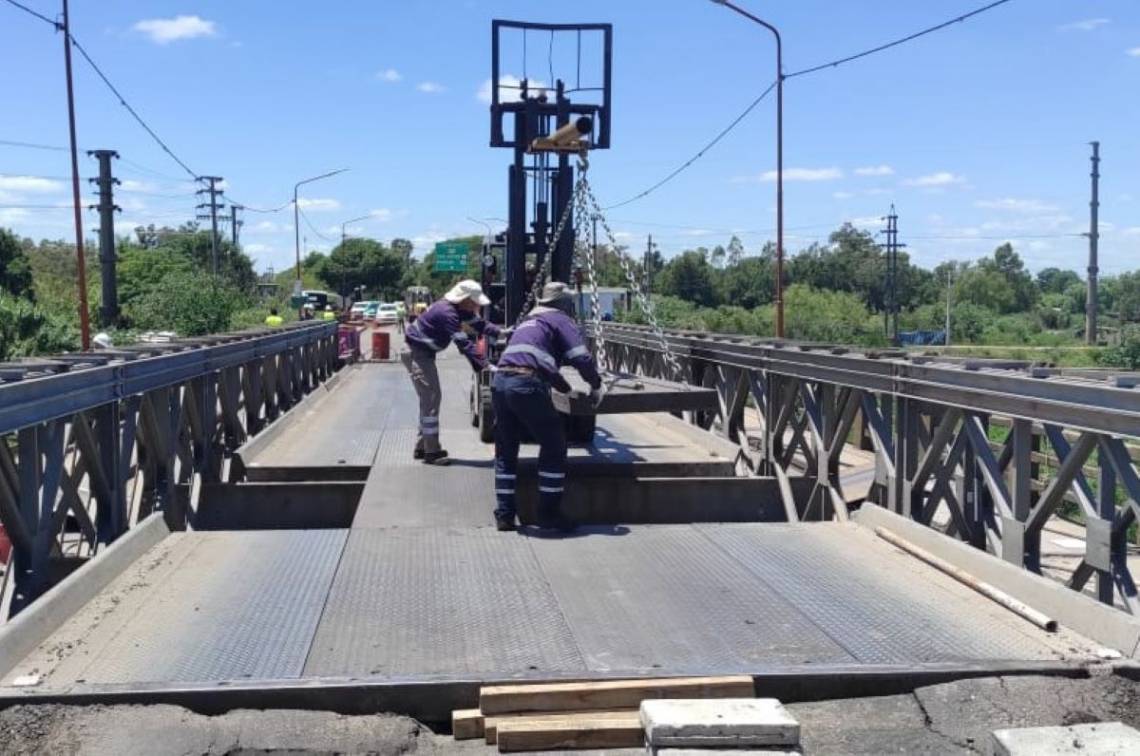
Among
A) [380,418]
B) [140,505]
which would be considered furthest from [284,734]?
[380,418]

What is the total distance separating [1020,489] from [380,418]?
9018 mm

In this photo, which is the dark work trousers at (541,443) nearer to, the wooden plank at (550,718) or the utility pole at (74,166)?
→ the wooden plank at (550,718)

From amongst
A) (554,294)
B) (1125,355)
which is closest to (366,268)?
(1125,355)

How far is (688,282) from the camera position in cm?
11250

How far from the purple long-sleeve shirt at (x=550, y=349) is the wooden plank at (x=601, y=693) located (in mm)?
3283

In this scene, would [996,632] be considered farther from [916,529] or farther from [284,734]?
[284,734]

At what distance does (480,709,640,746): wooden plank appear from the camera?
14.1 ft

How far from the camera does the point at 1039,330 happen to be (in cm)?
10338

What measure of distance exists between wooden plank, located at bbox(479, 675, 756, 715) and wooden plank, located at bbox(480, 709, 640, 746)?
0.02 meters

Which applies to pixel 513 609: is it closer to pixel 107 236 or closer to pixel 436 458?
pixel 436 458

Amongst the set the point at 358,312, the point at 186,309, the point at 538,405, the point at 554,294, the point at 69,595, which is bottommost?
the point at 69,595

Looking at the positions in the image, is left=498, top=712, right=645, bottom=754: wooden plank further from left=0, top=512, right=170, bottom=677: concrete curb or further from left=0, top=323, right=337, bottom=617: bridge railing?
left=0, top=323, right=337, bottom=617: bridge railing

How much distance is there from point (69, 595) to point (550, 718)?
2.53 metres

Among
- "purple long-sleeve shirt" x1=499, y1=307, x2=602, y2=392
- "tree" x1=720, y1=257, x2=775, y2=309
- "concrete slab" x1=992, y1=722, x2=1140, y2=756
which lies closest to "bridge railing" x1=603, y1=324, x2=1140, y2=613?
"concrete slab" x1=992, y1=722, x2=1140, y2=756
